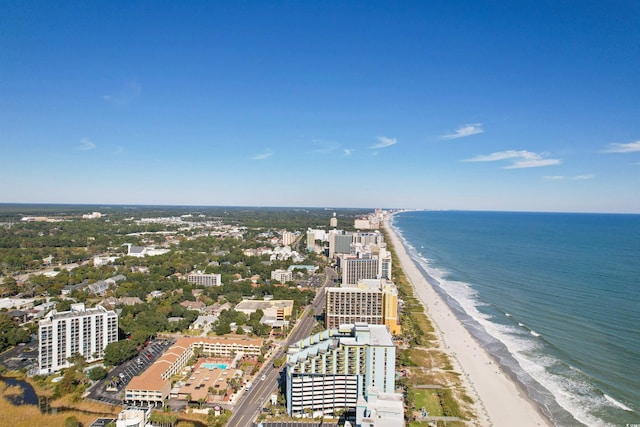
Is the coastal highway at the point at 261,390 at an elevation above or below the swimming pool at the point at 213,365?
below

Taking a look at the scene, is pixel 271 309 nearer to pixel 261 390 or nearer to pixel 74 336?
pixel 261 390

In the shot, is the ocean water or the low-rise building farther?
the low-rise building

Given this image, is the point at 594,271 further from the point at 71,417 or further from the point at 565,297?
the point at 71,417

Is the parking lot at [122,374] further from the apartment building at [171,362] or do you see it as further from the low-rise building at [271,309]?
Answer: the low-rise building at [271,309]

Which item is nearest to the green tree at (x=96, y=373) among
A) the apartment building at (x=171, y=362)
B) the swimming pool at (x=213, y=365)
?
the apartment building at (x=171, y=362)

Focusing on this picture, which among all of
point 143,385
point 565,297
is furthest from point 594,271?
point 143,385

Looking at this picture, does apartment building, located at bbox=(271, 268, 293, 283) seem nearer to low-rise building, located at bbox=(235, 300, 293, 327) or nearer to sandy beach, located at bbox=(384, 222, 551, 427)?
low-rise building, located at bbox=(235, 300, 293, 327)

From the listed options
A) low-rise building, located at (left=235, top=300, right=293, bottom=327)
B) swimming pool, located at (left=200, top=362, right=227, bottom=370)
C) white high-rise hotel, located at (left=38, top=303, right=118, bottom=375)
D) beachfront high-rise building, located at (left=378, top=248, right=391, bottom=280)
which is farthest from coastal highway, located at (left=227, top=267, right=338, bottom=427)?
beachfront high-rise building, located at (left=378, top=248, right=391, bottom=280)
